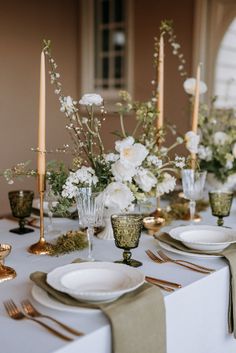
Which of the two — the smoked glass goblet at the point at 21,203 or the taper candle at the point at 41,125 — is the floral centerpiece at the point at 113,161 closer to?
the taper candle at the point at 41,125

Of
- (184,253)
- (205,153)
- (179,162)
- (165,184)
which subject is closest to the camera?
(184,253)

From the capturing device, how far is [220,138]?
2359 millimetres

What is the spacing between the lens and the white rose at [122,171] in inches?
58.2

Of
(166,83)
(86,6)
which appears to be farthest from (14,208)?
(86,6)

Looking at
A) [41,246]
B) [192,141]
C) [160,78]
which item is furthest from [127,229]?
[160,78]

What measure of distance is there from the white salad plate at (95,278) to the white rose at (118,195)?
322mm

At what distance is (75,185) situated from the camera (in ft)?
4.72

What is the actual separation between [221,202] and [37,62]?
128 inches

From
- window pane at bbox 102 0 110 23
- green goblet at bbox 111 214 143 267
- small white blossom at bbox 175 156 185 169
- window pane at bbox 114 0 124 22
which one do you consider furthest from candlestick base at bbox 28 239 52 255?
window pane at bbox 102 0 110 23

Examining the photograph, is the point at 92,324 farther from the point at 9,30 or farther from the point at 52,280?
the point at 9,30

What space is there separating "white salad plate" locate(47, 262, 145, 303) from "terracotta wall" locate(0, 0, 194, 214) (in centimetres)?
296

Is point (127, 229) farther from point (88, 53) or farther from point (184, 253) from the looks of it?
point (88, 53)

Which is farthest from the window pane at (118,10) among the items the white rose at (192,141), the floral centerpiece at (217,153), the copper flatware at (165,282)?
the copper flatware at (165,282)

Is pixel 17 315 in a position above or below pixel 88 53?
below
